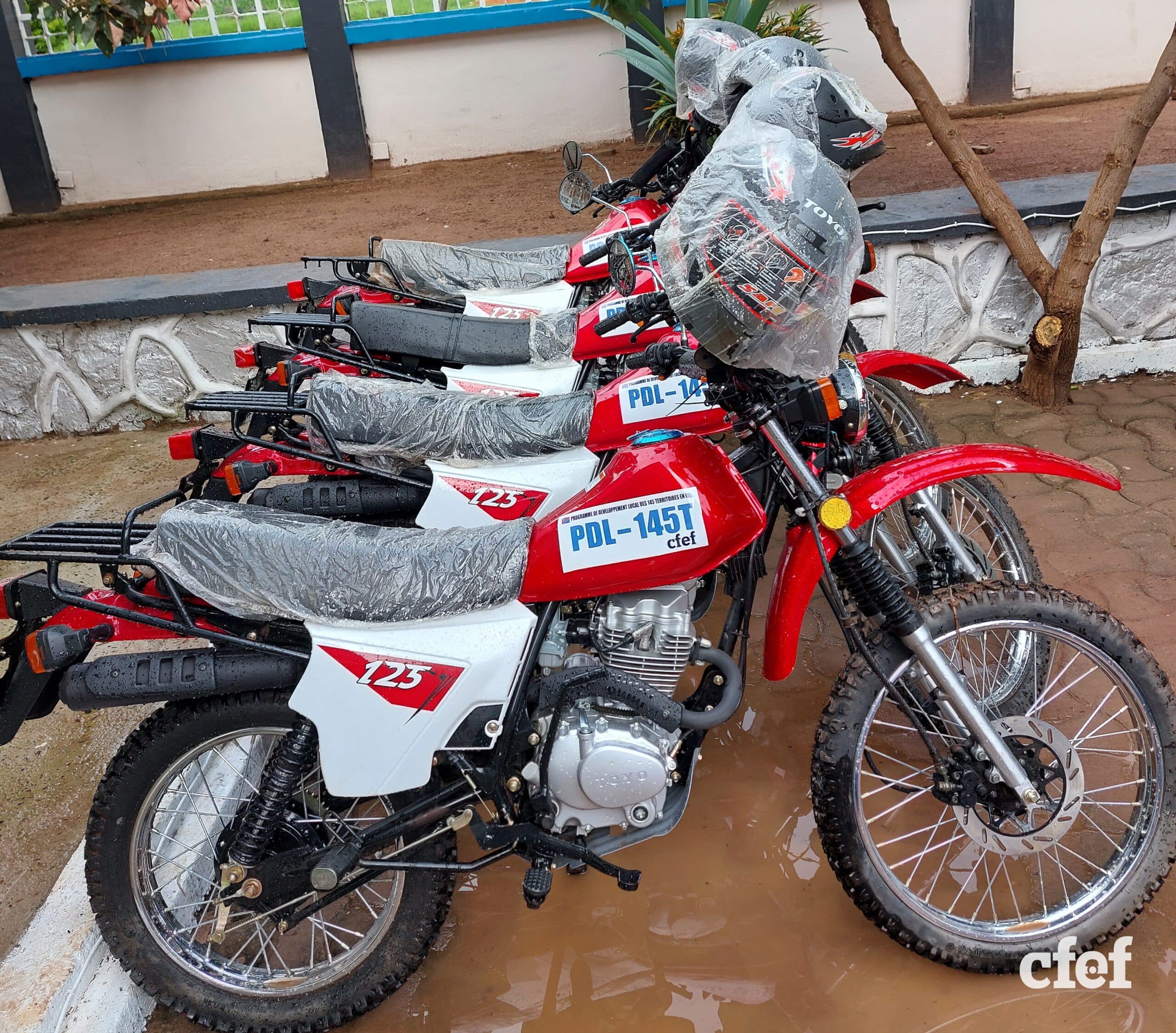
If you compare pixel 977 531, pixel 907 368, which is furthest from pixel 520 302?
pixel 977 531

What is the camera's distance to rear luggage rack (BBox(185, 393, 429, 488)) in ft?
9.67

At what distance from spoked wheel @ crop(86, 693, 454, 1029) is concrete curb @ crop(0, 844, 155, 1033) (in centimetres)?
8

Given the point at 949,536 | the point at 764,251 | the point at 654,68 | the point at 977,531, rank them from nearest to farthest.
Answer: the point at 764,251
the point at 949,536
the point at 977,531
the point at 654,68

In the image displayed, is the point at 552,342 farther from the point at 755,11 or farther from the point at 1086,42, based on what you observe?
the point at 1086,42

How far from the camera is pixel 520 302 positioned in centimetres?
407

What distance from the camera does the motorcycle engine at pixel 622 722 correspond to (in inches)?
82.3

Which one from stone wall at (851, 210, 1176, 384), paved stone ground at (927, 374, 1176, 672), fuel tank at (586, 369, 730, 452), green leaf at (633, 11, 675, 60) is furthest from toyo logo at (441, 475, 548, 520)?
green leaf at (633, 11, 675, 60)

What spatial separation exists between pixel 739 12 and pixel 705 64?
7.80 feet

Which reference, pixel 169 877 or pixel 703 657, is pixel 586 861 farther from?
pixel 169 877

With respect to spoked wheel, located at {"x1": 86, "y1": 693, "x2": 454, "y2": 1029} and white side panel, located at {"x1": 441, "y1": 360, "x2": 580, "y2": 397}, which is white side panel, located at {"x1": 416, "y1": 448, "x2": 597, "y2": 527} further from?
spoked wheel, located at {"x1": 86, "y1": 693, "x2": 454, "y2": 1029}

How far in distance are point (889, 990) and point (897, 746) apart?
0.83m

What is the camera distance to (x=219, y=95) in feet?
27.6

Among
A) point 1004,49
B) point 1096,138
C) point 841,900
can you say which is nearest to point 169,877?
point 841,900

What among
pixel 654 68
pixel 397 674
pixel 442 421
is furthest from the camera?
pixel 654 68
